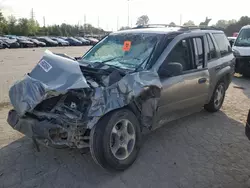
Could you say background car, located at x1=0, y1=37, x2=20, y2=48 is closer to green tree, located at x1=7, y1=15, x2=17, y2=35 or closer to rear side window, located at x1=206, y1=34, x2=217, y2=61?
→ green tree, located at x1=7, y1=15, x2=17, y2=35

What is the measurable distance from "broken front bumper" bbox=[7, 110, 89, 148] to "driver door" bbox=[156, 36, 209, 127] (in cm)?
130

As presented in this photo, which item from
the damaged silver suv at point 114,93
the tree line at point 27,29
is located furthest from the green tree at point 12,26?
the damaged silver suv at point 114,93

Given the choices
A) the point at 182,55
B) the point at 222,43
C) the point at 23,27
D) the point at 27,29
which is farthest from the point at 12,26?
the point at 182,55

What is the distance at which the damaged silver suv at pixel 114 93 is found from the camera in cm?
308

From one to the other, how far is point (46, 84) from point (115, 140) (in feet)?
3.70

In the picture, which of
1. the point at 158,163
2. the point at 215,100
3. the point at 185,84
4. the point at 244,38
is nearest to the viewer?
the point at 158,163

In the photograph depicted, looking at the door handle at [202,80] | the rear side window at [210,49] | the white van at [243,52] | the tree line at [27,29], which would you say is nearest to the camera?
the door handle at [202,80]

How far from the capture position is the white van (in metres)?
10.3

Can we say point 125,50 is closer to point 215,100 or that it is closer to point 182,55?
point 182,55

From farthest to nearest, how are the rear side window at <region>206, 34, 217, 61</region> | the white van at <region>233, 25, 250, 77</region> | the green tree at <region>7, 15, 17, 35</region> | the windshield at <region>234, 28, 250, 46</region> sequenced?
the green tree at <region>7, 15, 17, 35</region> → the windshield at <region>234, 28, 250, 46</region> → the white van at <region>233, 25, 250, 77</region> → the rear side window at <region>206, 34, 217, 61</region>

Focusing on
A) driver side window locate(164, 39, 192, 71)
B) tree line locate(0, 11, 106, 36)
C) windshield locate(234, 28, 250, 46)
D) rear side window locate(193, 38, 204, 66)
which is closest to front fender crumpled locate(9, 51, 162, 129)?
driver side window locate(164, 39, 192, 71)

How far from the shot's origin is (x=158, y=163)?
3.63m

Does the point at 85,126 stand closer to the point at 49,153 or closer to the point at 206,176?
the point at 49,153

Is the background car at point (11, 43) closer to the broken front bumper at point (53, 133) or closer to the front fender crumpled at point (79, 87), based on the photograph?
the front fender crumpled at point (79, 87)
